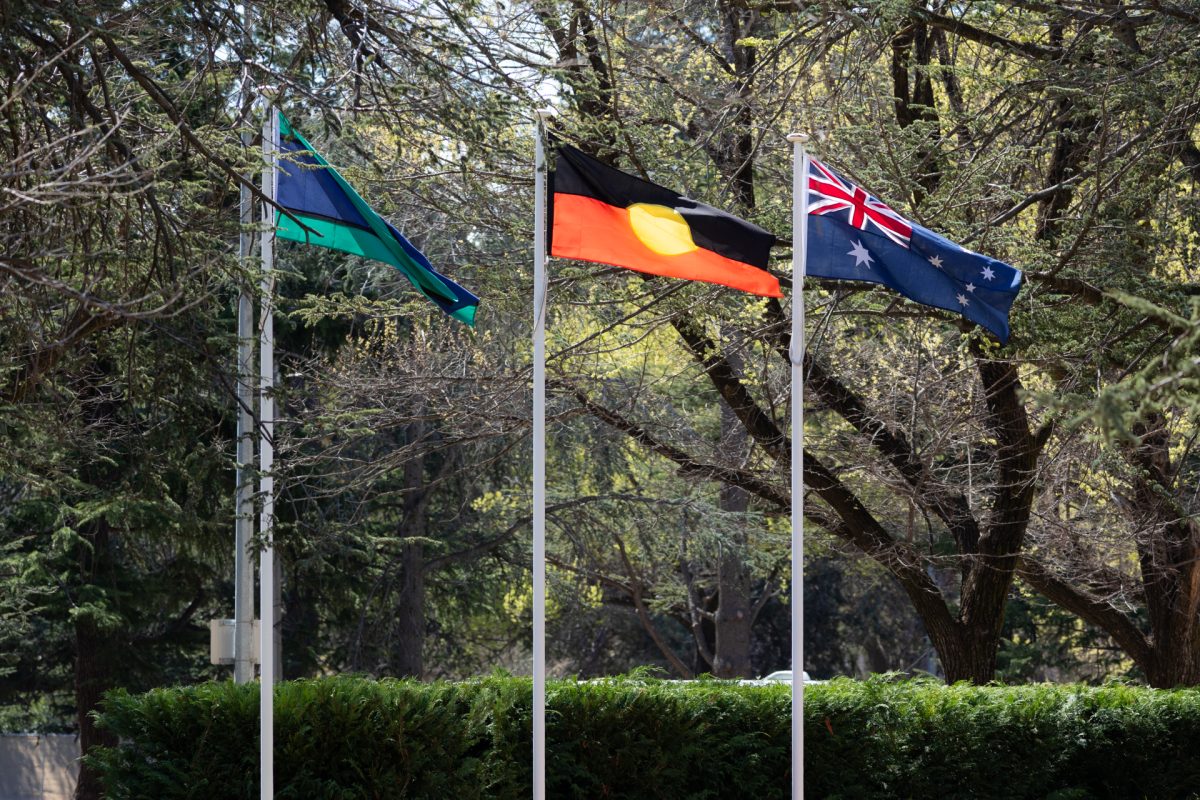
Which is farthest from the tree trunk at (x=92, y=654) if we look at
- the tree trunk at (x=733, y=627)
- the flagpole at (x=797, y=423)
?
the flagpole at (x=797, y=423)

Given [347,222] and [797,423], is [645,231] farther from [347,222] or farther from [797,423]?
[347,222]

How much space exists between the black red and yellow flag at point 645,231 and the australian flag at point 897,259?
593mm

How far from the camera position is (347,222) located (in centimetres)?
936

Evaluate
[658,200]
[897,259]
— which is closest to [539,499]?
[658,200]

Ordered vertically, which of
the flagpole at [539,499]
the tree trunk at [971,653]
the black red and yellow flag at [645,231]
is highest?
the black red and yellow flag at [645,231]

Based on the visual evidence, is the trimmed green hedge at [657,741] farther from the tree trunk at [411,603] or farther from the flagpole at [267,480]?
the tree trunk at [411,603]

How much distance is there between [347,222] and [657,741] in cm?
452

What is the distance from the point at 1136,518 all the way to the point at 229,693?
401 inches

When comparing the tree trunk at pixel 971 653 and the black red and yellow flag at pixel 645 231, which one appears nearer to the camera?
the black red and yellow flag at pixel 645 231

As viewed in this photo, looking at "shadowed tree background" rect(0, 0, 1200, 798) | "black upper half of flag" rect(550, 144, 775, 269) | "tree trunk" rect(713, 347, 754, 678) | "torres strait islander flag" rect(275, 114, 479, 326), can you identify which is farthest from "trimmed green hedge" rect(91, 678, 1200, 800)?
"tree trunk" rect(713, 347, 754, 678)

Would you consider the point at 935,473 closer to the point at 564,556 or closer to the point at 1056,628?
the point at 564,556

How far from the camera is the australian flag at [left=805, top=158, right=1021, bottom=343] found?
9156 millimetres

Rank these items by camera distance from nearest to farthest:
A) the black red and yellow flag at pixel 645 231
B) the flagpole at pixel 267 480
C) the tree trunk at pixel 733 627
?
the flagpole at pixel 267 480 → the black red and yellow flag at pixel 645 231 → the tree trunk at pixel 733 627

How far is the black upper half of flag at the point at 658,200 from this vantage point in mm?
8953
